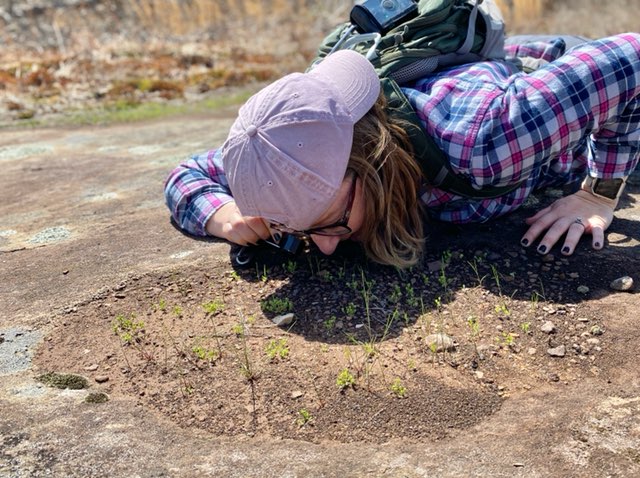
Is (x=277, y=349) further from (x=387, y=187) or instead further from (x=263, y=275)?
(x=387, y=187)

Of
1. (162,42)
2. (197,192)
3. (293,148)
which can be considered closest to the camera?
(293,148)

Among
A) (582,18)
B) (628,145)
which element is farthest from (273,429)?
(582,18)

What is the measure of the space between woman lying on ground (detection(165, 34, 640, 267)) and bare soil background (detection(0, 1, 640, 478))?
20cm

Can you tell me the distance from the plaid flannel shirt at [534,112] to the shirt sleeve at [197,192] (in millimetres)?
1218

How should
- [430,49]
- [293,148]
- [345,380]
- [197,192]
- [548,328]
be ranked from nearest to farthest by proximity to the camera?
[345,380], [293,148], [548,328], [430,49], [197,192]

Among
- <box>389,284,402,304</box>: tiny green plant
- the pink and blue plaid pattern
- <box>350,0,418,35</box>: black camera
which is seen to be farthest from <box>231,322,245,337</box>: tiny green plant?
<box>350,0,418,35</box>: black camera

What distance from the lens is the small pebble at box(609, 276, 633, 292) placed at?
11.4 feet

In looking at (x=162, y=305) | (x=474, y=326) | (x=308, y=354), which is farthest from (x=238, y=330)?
(x=474, y=326)

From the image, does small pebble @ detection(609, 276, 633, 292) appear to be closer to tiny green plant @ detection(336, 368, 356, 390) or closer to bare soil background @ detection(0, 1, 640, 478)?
bare soil background @ detection(0, 1, 640, 478)

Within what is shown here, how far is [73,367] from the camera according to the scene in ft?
10.4

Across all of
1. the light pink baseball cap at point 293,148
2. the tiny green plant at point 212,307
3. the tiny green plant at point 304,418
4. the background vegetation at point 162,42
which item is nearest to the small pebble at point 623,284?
the light pink baseball cap at point 293,148

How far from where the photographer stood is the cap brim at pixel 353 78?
328 centimetres

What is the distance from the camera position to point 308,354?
10.3ft

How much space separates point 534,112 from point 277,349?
1.56 meters
